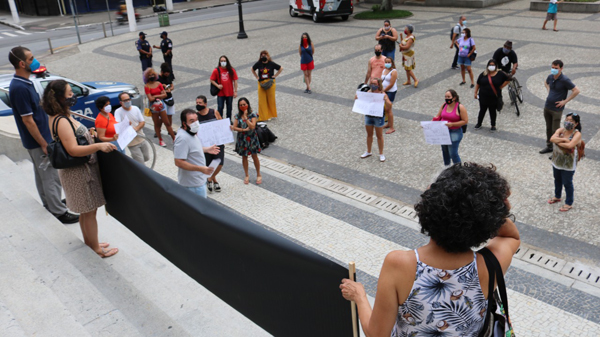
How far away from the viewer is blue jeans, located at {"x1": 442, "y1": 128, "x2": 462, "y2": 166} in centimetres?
789

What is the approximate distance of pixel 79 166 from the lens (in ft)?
15.1

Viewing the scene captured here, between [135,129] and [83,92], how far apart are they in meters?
3.78

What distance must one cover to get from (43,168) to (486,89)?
8005 millimetres

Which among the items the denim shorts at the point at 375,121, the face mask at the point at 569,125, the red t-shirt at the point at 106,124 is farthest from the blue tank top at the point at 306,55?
the face mask at the point at 569,125

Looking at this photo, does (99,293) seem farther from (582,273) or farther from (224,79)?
(224,79)

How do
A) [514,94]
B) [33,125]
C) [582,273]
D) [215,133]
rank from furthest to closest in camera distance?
[514,94], [215,133], [582,273], [33,125]

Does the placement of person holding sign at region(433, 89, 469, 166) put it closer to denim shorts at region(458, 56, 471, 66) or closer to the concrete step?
the concrete step

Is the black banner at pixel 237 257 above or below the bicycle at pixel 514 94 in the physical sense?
above

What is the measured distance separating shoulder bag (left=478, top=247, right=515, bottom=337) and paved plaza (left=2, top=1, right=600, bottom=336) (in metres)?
2.54

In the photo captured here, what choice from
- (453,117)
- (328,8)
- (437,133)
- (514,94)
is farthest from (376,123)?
(328,8)

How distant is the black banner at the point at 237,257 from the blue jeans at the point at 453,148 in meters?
5.23

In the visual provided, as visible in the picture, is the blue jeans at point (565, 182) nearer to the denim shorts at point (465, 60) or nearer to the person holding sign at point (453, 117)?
the person holding sign at point (453, 117)

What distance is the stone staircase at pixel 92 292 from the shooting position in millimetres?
3732

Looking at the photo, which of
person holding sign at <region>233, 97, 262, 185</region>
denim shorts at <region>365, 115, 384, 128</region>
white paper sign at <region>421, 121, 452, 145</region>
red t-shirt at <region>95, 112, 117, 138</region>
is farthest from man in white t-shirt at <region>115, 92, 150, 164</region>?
white paper sign at <region>421, 121, 452, 145</region>
